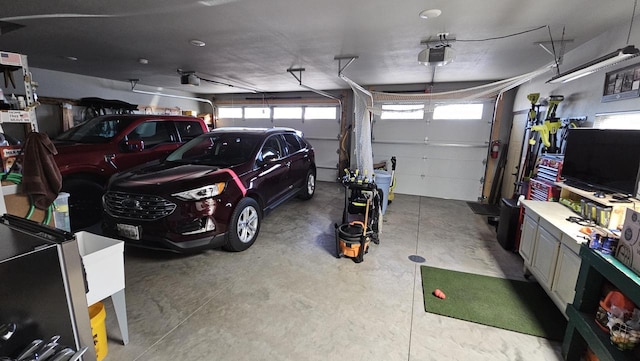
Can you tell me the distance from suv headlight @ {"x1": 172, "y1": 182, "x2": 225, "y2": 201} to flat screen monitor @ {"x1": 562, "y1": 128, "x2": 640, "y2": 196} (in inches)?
149

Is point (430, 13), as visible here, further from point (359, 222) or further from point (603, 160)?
point (359, 222)

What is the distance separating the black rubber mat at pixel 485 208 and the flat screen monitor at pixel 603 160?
8.49ft

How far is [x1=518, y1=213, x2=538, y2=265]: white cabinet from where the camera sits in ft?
9.14

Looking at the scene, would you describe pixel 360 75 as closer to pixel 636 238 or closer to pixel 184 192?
pixel 184 192

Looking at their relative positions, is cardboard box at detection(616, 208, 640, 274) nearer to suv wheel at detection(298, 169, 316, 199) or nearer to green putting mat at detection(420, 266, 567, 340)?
green putting mat at detection(420, 266, 567, 340)

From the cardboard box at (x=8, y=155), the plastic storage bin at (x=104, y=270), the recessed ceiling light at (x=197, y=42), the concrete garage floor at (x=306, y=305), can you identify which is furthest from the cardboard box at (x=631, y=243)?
the cardboard box at (x=8, y=155)

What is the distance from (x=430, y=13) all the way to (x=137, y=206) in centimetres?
347

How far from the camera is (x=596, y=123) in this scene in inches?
116

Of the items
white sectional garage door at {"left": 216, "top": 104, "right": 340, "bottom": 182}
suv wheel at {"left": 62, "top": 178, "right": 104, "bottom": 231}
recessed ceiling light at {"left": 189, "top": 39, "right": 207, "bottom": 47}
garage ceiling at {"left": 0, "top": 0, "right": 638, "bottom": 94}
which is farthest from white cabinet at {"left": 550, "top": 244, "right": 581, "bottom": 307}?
white sectional garage door at {"left": 216, "top": 104, "right": 340, "bottom": 182}

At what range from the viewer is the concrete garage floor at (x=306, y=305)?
1.96 metres

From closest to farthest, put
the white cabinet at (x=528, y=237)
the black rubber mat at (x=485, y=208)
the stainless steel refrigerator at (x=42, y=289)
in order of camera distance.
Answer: the stainless steel refrigerator at (x=42, y=289)
the white cabinet at (x=528, y=237)
the black rubber mat at (x=485, y=208)

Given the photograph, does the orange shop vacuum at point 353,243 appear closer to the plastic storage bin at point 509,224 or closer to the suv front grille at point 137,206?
the suv front grille at point 137,206

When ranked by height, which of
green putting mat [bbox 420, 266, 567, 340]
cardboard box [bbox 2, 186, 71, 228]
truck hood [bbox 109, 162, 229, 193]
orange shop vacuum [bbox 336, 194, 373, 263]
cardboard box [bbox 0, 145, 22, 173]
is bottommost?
green putting mat [bbox 420, 266, 567, 340]

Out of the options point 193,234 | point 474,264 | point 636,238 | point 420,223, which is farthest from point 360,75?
point 636,238
